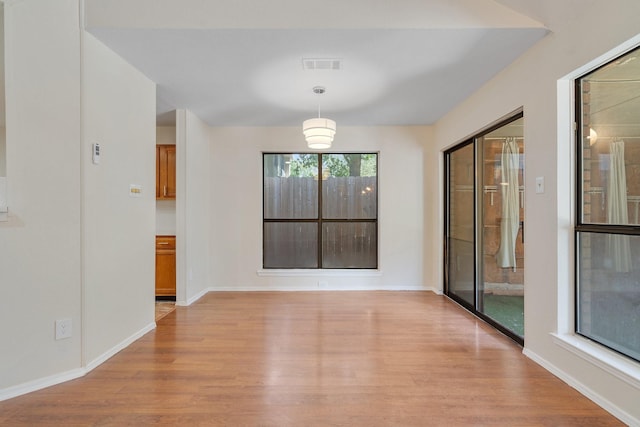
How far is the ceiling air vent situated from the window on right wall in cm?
183

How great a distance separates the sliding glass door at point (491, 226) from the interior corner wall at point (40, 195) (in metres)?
3.68

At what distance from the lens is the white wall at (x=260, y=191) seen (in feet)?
16.1

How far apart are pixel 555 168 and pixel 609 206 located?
1.36 ft

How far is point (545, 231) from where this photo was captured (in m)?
2.47

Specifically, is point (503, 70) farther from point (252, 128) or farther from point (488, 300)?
point (252, 128)

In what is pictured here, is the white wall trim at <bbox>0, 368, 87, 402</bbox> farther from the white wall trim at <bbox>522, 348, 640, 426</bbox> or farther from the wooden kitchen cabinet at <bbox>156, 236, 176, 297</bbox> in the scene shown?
the white wall trim at <bbox>522, 348, 640, 426</bbox>

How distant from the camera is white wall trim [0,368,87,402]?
2.06 m

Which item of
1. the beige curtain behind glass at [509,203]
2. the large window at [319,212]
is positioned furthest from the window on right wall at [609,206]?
the large window at [319,212]

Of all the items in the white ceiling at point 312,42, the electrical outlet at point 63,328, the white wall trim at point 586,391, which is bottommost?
the white wall trim at point 586,391

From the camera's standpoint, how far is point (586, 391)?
2.08 m

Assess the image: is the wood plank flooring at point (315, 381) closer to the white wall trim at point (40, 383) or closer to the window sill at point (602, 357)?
the white wall trim at point (40, 383)

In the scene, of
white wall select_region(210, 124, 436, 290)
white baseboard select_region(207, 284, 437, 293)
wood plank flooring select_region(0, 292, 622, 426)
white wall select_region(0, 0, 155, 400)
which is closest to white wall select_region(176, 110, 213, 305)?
white wall select_region(210, 124, 436, 290)

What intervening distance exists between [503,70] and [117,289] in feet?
13.1

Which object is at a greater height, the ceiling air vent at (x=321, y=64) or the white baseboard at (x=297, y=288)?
the ceiling air vent at (x=321, y=64)
